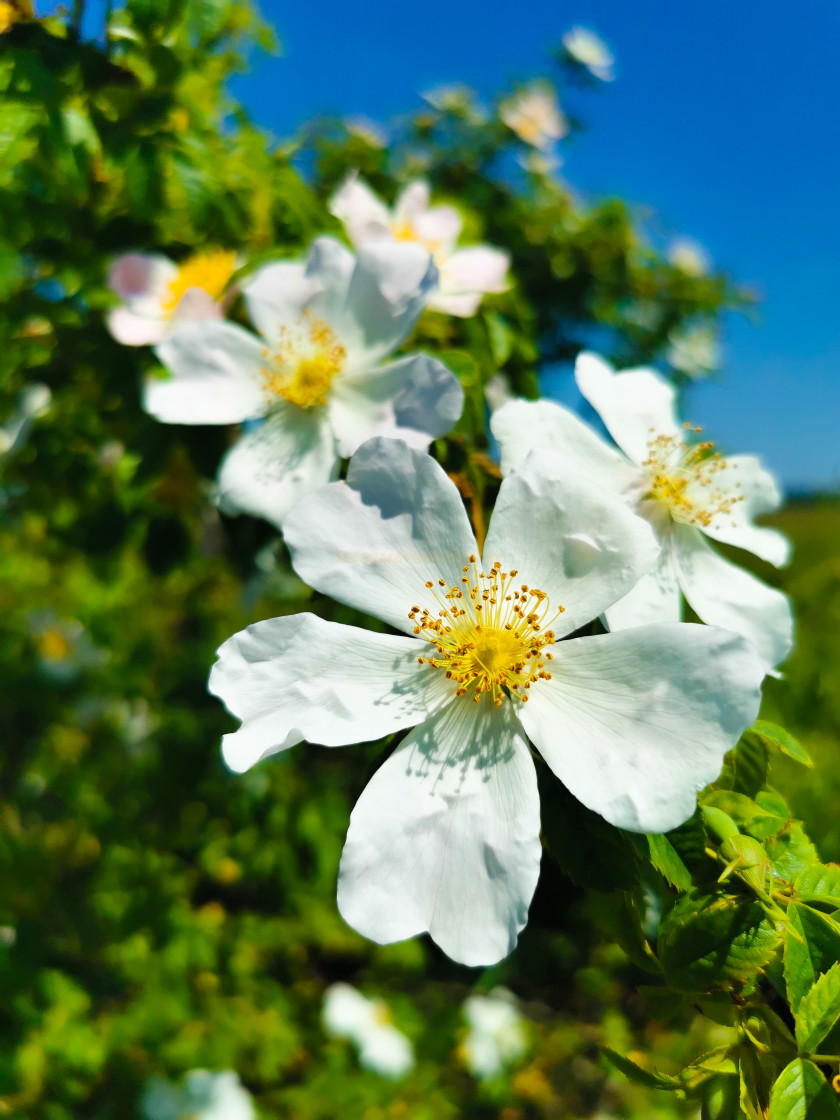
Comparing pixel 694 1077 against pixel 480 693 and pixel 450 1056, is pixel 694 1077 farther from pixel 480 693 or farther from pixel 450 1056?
pixel 450 1056

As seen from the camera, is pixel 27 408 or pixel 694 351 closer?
pixel 27 408

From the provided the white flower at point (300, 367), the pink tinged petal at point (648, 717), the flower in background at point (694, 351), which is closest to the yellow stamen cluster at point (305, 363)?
the white flower at point (300, 367)

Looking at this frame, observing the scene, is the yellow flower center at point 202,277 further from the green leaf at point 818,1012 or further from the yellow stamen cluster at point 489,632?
the green leaf at point 818,1012

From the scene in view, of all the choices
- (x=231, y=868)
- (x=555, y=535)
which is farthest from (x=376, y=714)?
(x=231, y=868)

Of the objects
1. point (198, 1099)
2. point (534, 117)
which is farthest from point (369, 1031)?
point (534, 117)

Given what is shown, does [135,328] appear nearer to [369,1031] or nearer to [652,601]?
[652,601]

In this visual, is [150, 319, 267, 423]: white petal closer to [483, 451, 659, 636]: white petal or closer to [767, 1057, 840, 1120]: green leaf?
[483, 451, 659, 636]: white petal

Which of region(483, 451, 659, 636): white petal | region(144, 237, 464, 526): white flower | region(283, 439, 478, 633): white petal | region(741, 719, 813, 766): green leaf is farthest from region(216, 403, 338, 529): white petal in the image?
region(741, 719, 813, 766): green leaf
